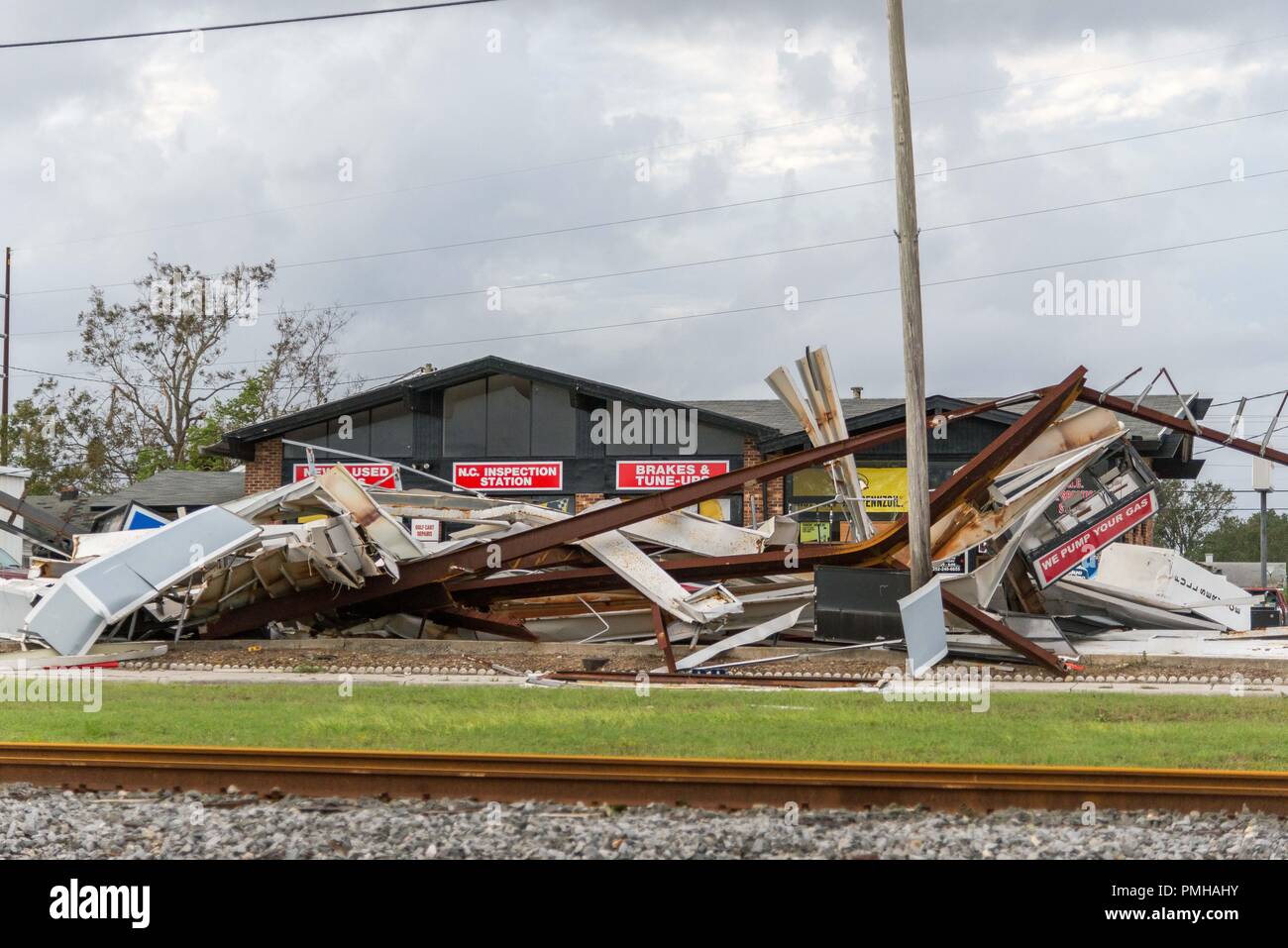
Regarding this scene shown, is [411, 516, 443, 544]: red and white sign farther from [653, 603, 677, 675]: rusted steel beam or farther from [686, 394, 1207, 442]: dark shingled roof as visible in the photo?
[653, 603, 677, 675]: rusted steel beam

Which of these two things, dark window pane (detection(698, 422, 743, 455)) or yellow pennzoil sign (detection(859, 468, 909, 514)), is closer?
yellow pennzoil sign (detection(859, 468, 909, 514))

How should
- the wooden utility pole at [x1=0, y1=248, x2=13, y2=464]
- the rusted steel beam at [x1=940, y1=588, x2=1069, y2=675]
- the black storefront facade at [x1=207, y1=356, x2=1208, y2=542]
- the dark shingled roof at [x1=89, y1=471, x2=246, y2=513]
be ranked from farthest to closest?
the wooden utility pole at [x1=0, y1=248, x2=13, y2=464] → the dark shingled roof at [x1=89, y1=471, x2=246, y2=513] → the black storefront facade at [x1=207, y1=356, x2=1208, y2=542] → the rusted steel beam at [x1=940, y1=588, x2=1069, y2=675]

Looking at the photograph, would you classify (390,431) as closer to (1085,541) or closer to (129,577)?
(129,577)

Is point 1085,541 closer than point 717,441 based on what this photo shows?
Yes

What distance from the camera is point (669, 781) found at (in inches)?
273

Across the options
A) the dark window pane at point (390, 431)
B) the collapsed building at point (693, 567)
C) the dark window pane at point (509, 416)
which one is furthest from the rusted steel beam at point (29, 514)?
the dark window pane at point (509, 416)

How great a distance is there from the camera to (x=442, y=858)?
5.89 metres

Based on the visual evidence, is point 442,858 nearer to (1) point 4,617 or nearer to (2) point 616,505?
(2) point 616,505

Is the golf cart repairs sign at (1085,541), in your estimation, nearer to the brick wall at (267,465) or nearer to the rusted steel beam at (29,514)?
the rusted steel beam at (29,514)

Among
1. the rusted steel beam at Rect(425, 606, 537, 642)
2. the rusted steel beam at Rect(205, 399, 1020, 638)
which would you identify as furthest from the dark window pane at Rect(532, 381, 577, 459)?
the rusted steel beam at Rect(205, 399, 1020, 638)

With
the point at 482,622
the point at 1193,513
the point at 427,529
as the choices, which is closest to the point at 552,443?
the point at 427,529

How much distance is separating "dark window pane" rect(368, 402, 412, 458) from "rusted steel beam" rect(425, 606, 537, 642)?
1681 centimetres

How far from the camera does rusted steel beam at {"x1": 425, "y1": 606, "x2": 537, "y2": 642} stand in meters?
17.5

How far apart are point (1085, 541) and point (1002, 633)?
249 centimetres
